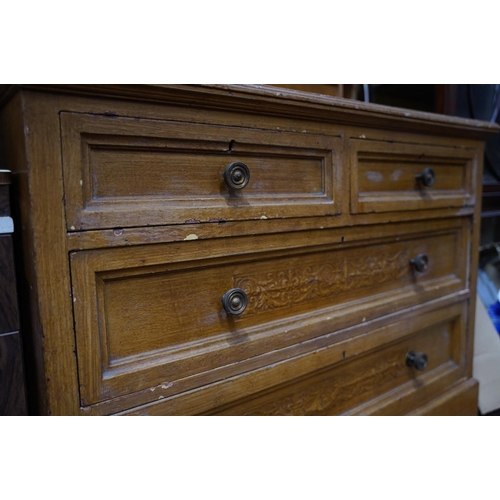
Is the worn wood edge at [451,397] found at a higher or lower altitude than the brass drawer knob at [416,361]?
lower

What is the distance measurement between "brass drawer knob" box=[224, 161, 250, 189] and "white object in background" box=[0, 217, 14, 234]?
29cm

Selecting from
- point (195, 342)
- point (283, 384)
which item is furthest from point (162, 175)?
point (283, 384)

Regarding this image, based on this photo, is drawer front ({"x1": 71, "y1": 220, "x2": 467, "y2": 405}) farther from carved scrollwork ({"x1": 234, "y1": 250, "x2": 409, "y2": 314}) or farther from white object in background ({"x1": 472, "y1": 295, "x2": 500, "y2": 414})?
white object in background ({"x1": 472, "y1": 295, "x2": 500, "y2": 414})

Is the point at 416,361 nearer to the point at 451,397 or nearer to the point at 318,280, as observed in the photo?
the point at 451,397

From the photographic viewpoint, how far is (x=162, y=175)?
564 millimetres

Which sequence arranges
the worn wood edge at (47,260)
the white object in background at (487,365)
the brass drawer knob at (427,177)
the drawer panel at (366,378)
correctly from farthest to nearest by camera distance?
the white object in background at (487,365) → the brass drawer knob at (427,177) → the drawer panel at (366,378) → the worn wood edge at (47,260)

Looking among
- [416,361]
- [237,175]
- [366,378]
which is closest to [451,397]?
[416,361]

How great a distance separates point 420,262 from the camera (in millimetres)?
923

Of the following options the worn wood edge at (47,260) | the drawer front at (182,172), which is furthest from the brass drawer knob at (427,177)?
the worn wood edge at (47,260)

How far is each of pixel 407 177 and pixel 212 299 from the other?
1.77 ft

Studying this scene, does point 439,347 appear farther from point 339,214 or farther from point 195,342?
point 195,342

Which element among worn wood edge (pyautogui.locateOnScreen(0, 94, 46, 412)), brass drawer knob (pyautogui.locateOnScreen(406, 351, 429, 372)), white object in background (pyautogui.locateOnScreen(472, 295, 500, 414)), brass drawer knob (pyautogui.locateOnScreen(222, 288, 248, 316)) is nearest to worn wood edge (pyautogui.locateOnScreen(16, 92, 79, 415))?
worn wood edge (pyautogui.locateOnScreen(0, 94, 46, 412))

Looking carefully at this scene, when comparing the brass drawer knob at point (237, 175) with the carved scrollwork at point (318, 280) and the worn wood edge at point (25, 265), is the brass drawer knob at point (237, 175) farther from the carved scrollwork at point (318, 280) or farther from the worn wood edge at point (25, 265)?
the worn wood edge at point (25, 265)

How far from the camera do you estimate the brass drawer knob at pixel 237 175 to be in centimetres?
60
